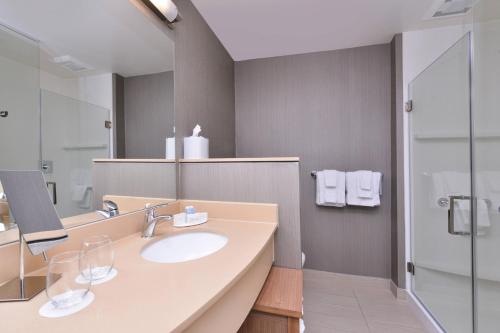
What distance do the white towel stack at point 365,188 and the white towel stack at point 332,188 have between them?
8 cm

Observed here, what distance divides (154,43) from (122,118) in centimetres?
49

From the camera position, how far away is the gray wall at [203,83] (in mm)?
1389

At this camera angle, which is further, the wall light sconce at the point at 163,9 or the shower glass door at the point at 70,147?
the wall light sconce at the point at 163,9

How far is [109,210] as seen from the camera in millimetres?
935

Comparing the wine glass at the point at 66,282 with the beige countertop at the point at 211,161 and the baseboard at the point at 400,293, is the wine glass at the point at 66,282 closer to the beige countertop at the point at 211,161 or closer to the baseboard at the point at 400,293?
the beige countertop at the point at 211,161

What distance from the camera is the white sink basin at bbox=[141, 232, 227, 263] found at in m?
0.97

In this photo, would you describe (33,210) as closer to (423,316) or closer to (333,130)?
(333,130)

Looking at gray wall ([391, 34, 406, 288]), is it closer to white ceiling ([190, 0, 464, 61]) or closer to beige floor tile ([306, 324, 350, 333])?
white ceiling ([190, 0, 464, 61])

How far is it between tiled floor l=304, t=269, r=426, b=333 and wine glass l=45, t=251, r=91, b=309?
1517mm

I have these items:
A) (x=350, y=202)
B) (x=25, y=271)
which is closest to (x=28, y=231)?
(x=25, y=271)

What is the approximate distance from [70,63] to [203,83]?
0.98 m

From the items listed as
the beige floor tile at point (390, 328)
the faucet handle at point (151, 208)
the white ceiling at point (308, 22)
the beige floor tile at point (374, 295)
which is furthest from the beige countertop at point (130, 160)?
the beige floor tile at point (374, 295)

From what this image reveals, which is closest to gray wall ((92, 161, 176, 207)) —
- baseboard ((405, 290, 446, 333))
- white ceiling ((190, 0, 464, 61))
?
white ceiling ((190, 0, 464, 61))

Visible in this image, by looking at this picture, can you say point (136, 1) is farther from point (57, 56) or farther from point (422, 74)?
point (422, 74)
